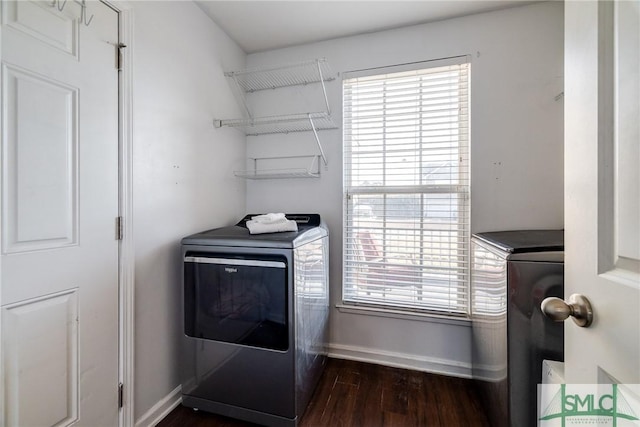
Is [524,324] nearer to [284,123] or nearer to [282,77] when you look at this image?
[284,123]

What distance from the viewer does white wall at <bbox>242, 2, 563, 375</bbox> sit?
1.71m

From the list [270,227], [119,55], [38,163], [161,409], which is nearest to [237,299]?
[270,227]

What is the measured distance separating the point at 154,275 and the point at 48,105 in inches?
34.6

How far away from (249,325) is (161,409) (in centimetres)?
71

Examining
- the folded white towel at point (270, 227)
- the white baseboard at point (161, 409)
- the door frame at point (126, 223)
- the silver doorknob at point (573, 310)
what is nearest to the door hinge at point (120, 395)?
the door frame at point (126, 223)

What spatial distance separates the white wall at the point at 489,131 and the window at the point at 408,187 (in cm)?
8

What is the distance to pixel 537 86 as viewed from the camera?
1.72 metres

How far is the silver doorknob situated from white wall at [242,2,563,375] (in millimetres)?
1391

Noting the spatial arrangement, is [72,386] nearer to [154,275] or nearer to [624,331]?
[154,275]

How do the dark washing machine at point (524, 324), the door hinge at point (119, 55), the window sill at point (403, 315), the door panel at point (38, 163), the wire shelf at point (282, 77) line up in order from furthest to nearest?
the wire shelf at point (282, 77) → the window sill at point (403, 315) → the door hinge at point (119, 55) → the dark washing machine at point (524, 324) → the door panel at point (38, 163)

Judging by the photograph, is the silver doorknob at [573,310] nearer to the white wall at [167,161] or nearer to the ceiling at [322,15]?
the white wall at [167,161]

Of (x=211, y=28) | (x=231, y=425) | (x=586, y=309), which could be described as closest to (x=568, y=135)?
(x=586, y=309)

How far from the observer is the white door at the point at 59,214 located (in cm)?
91

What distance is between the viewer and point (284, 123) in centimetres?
209
